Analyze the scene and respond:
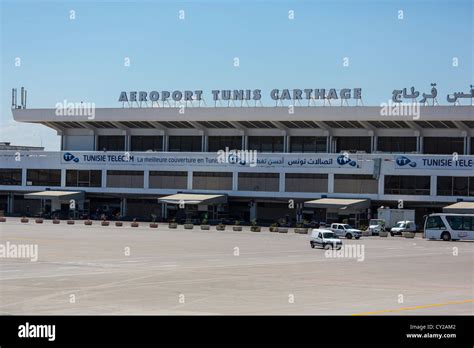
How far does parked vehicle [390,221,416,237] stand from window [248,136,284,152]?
29074mm

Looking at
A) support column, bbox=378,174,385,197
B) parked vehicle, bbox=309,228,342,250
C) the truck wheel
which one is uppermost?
support column, bbox=378,174,385,197

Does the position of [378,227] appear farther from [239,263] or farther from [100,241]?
[239,263]

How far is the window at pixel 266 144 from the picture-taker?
124375 millimetres

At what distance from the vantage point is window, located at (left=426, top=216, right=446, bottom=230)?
8581 centimetres

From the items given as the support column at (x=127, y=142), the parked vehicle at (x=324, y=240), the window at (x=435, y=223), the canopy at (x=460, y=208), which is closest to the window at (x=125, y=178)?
the support column at (x=127, y=142)

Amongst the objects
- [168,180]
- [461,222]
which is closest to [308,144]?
[168,180]

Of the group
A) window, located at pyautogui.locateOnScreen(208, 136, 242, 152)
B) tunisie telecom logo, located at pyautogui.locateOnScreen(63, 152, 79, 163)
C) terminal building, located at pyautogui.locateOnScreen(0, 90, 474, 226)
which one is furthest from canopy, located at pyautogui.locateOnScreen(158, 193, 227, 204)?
tunisie telecom logo, located at pyautogui.locateOnScreen(63, 152, 79, 163)

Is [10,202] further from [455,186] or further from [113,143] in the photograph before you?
[455,186]

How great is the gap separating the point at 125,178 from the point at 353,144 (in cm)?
3259

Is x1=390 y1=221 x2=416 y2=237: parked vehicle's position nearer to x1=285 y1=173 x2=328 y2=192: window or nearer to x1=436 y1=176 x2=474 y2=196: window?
x1=436 y1=176 x2=474 y2=196: window

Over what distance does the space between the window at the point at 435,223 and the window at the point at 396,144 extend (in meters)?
30.9

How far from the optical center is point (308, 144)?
122500 mm

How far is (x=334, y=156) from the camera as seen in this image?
113 m
